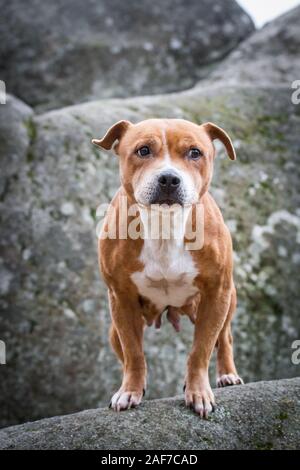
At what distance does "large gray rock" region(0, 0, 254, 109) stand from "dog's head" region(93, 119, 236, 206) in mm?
5672

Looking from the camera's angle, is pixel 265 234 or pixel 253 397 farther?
pixel 265 234

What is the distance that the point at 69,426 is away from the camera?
397 centimetres

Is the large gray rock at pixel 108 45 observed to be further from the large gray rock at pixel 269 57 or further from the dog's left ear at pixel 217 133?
the dog's left ear at pixel 217 133

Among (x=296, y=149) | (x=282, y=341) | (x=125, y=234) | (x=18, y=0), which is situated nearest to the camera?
(x=125, y=234)

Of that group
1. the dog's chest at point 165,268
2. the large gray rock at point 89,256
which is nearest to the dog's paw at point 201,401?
the dog's chest at point 165,268

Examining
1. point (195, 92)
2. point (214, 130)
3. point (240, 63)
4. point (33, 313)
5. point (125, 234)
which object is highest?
point (240, 63)

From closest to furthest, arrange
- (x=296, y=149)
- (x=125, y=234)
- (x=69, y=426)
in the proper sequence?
1. (x=69, y=426)
2. (x=125, y=234)
3. (x=296, y=149)

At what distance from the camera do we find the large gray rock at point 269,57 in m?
9.27

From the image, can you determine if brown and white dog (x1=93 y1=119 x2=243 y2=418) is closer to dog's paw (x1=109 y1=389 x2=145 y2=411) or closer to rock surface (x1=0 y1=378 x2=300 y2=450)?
dog's paw (x1=109 y1=389 x2=145 y2=411)

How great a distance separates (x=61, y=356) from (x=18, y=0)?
6675mm

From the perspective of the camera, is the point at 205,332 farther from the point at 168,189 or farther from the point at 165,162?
the point at 165,162

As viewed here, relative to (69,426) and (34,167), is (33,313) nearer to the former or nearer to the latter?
(34,167)

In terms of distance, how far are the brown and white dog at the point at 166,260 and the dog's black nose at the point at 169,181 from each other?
77 mm

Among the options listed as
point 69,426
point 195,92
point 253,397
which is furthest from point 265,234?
point 69,426
